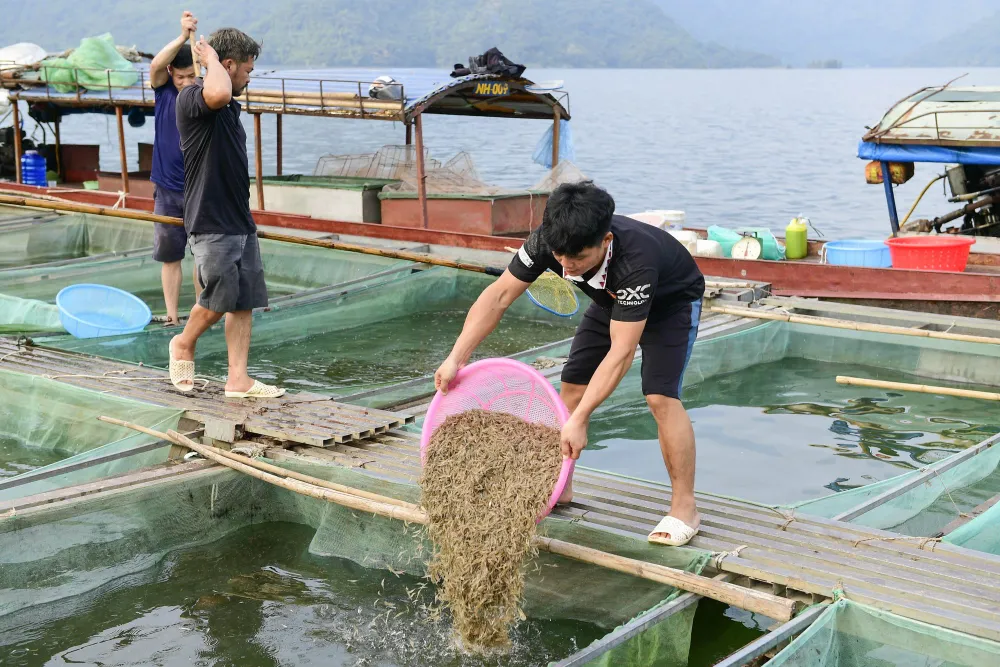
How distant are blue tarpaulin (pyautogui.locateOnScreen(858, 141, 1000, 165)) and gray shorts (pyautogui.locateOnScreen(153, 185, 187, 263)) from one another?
643cm

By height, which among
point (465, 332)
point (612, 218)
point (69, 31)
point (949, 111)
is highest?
point (69, 31)

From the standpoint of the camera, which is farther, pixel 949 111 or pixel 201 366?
pixel 949 111

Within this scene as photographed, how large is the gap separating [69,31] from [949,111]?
181 metres

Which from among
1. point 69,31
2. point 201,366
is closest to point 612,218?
point 201,366

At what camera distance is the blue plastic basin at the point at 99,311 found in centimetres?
729

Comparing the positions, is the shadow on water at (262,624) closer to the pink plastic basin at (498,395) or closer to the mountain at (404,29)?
the pink plastic basin at (498,395)

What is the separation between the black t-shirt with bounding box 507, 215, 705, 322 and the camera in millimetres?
3705

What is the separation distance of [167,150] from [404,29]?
525 feet

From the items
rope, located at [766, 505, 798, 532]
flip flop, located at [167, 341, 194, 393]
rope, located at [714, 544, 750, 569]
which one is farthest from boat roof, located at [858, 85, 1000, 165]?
flip flop, located at [167, 341, 194, 393]

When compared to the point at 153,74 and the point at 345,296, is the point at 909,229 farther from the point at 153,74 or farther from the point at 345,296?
the point at 153,74

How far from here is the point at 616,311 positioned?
374cm

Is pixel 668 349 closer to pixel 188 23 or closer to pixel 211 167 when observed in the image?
pixel 211 167

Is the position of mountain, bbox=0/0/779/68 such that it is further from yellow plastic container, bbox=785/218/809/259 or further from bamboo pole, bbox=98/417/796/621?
bamboo pole, bbox=98/417/796/621

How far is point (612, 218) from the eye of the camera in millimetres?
3740
